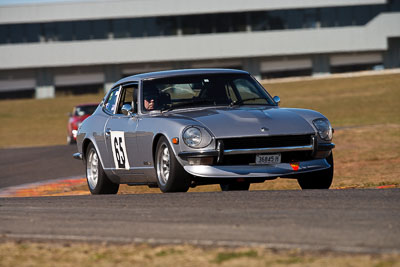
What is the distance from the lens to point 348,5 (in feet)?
244

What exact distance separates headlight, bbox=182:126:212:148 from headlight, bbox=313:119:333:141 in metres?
1.30

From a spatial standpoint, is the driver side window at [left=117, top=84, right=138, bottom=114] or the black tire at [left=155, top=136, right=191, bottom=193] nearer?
the black tire at [left=155, top=136, right=191, bottom=193]

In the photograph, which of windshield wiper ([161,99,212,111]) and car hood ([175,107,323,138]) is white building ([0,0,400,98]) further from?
car hood ([175,107,323,138])

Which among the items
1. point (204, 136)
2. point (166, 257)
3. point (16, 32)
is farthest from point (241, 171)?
point (16, 32)

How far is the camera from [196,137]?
31.3ft

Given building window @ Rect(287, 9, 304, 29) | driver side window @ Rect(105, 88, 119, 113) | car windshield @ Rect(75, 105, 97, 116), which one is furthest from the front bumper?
building window @ Rect(287, 9, 304, 29)

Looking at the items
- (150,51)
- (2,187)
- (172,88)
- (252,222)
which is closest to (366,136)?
(2,187)

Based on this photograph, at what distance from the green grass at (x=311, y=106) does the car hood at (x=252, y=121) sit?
89.0 ft

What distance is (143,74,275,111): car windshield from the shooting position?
10.8 metres

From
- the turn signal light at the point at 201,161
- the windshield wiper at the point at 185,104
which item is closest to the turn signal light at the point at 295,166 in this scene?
the turn signal light at the point at 201,161

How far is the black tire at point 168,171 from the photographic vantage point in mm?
9625

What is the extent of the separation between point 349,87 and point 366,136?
28.8 metres

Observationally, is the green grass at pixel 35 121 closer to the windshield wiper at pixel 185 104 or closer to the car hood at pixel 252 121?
the windshield wiper at pixel 185 104

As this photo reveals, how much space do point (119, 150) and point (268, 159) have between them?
229 centimetres
